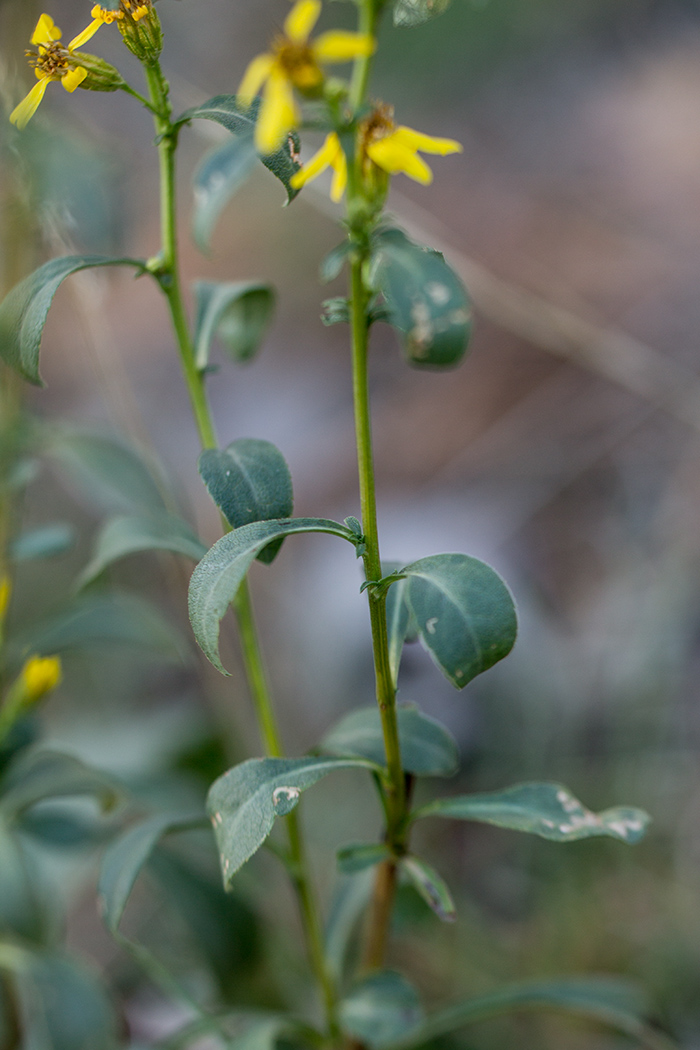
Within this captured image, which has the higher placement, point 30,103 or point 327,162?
point 30,103

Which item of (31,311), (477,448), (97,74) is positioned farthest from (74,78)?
(477,448)

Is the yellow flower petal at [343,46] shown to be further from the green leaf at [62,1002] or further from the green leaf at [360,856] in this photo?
the green leaf at [62,1002]

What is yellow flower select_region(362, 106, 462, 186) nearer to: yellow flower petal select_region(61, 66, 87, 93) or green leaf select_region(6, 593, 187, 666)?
yellow flower petal select_region(61, 66, 87, 93)

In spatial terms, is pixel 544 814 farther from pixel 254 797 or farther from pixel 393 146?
pixel 393 146

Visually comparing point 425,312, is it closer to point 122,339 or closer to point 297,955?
point 297,955

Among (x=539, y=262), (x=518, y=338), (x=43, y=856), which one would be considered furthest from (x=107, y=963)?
(x=539, y=262)
